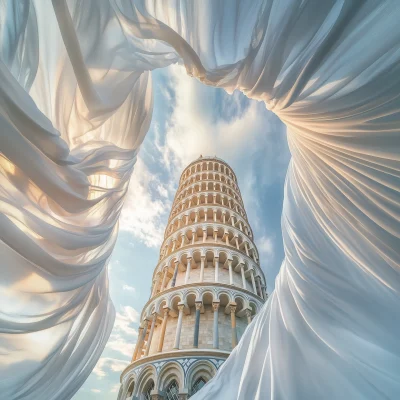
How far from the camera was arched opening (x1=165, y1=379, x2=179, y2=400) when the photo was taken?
10.4 metres

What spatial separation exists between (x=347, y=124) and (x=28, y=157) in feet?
10.3

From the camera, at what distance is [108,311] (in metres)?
3.77

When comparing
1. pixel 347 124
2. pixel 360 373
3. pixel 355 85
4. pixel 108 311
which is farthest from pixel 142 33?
pixel 360 373

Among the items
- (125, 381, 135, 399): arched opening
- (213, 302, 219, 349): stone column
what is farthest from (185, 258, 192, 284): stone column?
(125, 381, 135, 399): arched opening

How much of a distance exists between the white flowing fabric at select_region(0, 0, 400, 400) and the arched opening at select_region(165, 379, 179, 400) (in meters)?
9.03

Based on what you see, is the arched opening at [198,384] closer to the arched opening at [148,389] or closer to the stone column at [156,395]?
the stone column at [156,395]

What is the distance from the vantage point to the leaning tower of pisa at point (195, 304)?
10.6m

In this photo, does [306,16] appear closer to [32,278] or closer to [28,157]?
[28,157]

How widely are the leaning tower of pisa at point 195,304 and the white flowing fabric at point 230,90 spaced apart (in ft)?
28.5

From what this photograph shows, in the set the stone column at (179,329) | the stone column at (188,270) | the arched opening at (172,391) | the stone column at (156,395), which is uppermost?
the stone column at (188,270)

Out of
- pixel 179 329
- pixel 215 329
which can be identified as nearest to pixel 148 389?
pixel 179 329

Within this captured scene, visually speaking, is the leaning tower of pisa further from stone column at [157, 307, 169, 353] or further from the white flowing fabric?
the white flowing fabric

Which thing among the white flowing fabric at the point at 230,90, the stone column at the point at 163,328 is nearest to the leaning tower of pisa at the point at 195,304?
the stone column at the point at 163,328

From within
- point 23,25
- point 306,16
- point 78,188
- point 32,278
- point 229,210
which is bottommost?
point 32,278
